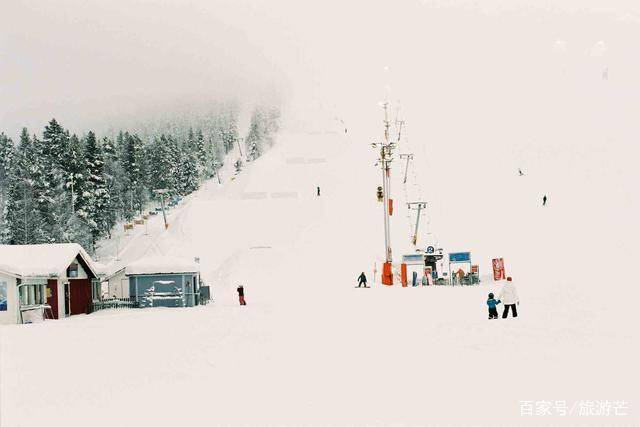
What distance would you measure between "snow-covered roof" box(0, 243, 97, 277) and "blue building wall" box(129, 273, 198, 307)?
324 centimetres

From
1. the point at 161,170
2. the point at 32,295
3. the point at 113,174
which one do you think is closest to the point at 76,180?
the point at 113,174

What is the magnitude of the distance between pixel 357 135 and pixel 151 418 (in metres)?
77.8

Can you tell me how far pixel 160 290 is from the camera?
114 feet

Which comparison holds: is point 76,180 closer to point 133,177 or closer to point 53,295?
point 133,177

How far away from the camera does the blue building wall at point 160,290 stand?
3466cm

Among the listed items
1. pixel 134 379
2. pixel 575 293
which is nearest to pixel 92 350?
pixel 134 379

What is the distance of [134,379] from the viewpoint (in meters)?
13.2

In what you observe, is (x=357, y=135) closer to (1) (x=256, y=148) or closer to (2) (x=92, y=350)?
(1) (x=256, y=148)

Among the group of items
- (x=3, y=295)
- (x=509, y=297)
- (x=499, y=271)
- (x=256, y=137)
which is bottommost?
(x=509, y=297)

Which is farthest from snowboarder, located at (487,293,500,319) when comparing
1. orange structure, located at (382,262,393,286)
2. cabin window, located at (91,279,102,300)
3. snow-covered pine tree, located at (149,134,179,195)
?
snow-covered pine tree, located at (149,134,179,195)

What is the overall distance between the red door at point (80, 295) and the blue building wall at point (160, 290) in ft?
6.50

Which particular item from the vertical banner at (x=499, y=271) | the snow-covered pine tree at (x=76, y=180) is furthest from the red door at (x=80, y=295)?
the snow-covered pine tree at (x=76, y=180)

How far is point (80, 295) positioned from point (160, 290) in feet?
12.0

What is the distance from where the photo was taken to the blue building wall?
34.7 m
